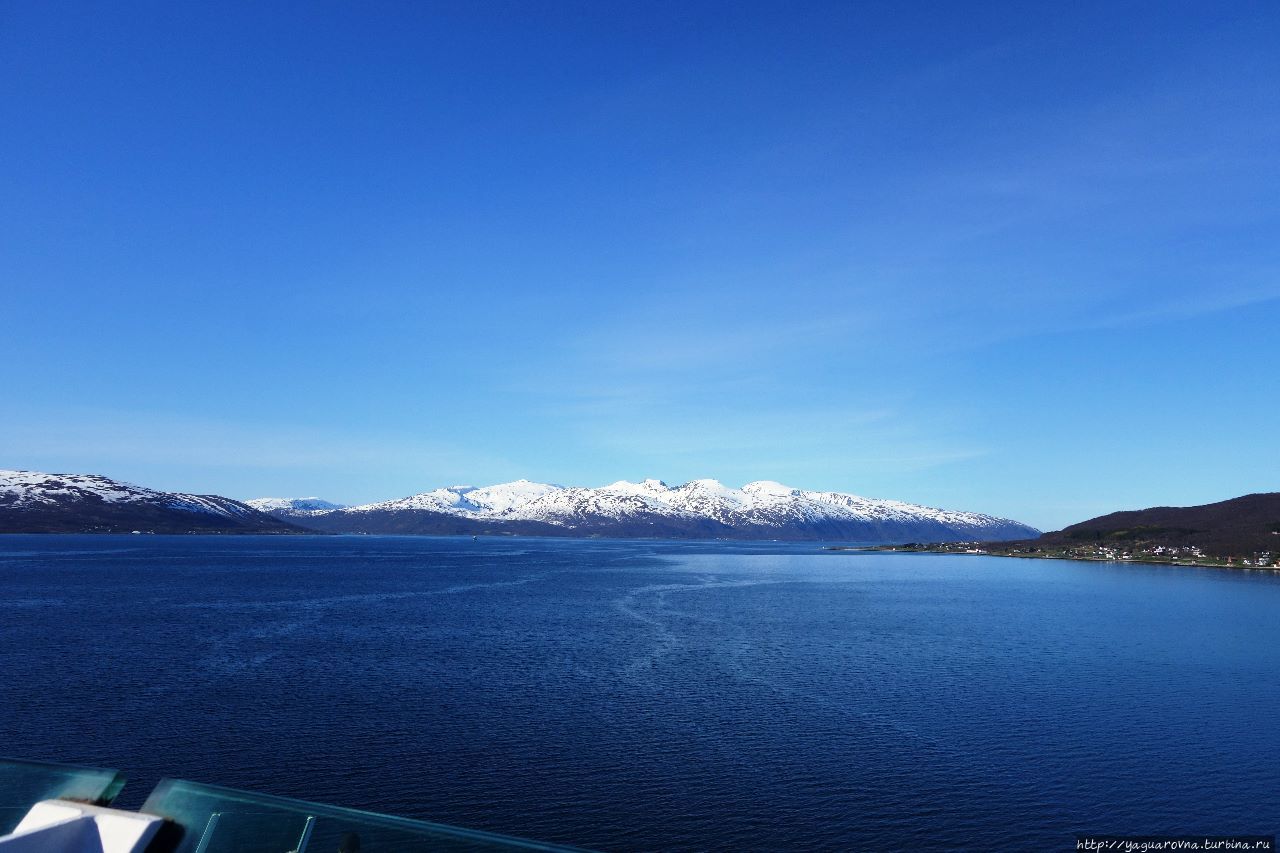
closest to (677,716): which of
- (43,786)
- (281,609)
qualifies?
(43,786)

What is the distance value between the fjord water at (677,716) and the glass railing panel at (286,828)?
24845 mm

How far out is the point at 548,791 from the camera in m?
34.0

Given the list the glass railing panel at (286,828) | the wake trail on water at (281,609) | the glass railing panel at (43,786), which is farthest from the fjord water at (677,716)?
the glass railing panel at (286,828)

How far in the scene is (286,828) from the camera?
7293mm

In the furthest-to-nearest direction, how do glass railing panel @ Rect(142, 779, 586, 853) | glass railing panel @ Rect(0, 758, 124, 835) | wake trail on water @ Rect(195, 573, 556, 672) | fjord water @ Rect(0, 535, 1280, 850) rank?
1. wake trail on water @ Rect(195, 573, 556, 672)
2. fjord water @ Rect(0, 535, 1280, 850)
3. glass railing panel @ Rect(0, 758, 124, 835)
4. glass railing panel @ Rect(142, 779, 586, 853)

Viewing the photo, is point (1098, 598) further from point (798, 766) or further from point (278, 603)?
point (278, 603)

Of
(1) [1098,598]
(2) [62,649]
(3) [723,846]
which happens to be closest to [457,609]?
(2) [62,649]

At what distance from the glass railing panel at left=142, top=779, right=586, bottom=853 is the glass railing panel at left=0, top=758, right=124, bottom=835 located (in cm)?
60

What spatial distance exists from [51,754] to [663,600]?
83.4 m

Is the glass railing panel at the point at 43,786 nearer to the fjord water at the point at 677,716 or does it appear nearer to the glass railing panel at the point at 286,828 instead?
the glass railing panel at the point at 286,828

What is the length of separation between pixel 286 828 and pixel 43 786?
2831 millimetres

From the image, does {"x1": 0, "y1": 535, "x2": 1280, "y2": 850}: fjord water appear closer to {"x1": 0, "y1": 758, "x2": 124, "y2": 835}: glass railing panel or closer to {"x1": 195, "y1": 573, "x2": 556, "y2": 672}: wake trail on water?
{"x1": 195, "y1": 573, "x2": 556, "y2": 672}: wake trail on water

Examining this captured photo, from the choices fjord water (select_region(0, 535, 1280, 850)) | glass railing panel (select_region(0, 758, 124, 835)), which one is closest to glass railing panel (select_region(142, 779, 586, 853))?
glass railing panel (select_region(0, 758, 124, 835))

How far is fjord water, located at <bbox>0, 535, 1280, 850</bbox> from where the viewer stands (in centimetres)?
3272
